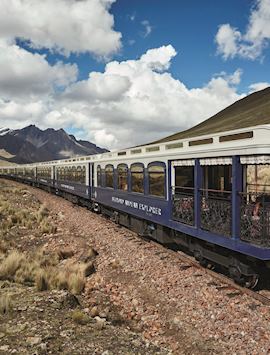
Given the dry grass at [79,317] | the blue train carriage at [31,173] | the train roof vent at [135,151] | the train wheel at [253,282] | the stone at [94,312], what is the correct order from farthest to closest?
1. the blue train carriage at [31,173]
2. the train roof vent at [135,151]
3. the train wheel at [253,282]
4. the stone at [94,312]
5. the dry grass at [79,317]

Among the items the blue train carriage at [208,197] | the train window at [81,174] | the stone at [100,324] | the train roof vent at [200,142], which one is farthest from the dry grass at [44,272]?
the train window at [81,174]

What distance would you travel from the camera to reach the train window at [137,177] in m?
14.2

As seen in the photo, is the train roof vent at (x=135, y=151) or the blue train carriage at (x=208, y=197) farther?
the train roof vent at (x=135, y=151)

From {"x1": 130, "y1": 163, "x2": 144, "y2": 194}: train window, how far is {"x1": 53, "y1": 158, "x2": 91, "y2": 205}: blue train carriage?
8063 millimetres

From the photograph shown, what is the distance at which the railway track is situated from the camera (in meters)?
8.31

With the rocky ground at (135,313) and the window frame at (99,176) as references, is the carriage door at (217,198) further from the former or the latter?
the window frame at (99,176)

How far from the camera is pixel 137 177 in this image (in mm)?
14602

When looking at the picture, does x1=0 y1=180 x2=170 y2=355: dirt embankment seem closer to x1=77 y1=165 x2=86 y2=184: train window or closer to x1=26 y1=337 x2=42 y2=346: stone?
x1=26 y1=337 x2=42 y2=346: stone

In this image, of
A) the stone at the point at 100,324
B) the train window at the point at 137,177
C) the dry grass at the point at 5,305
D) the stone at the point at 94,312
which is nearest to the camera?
the stone at the point at 100,324

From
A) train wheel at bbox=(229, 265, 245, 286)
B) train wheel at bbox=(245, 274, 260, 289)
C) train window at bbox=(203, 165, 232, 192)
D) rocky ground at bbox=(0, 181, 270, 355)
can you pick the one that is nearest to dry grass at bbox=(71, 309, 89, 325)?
rocky ground at bbox=(0, 181, 270, 355)

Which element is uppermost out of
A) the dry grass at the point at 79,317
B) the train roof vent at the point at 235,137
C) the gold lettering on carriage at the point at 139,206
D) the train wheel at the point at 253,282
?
the train roof vent at the point at 235,137

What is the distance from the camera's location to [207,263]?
10.8 m

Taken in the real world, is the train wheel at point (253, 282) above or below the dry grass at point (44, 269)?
above

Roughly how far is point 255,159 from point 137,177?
23.3ft
